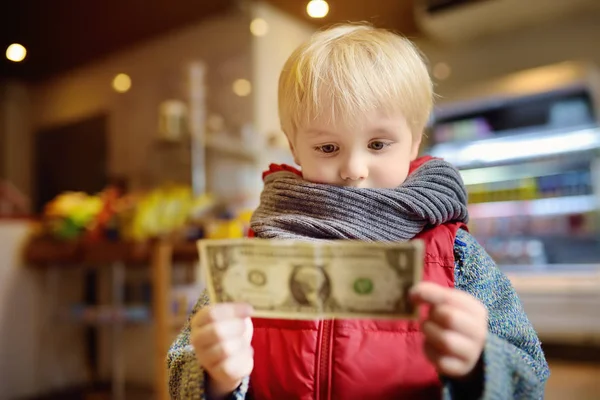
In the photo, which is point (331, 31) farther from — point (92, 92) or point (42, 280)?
point (92, 92)

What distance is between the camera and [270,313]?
475mm

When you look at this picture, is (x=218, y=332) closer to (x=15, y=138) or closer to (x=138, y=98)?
(x=138, y=98)

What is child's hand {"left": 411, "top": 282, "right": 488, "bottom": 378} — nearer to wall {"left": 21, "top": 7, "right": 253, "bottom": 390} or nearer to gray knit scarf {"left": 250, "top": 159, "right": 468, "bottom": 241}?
Answer: gray knit scarf {"left": 250, "top": 159, "right": 468, "bottom": 241}

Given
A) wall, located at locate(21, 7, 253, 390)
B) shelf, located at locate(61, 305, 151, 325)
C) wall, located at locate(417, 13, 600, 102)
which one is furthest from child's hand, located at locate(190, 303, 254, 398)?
wall, located at locate(417, 13, 600, 102)

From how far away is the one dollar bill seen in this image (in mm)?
441

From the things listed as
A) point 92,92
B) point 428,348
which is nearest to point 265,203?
point 428,348

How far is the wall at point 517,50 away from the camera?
2.97 meters

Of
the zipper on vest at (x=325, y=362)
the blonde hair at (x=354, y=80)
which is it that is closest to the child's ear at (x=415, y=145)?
the blonde hair at (x=354, y=80)

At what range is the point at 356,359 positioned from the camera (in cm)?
57

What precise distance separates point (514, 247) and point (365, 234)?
2549mm

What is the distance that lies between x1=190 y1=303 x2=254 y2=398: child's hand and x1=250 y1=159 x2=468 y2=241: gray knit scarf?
0.14m

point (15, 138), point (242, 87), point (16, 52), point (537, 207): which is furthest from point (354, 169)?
point (15, 138)

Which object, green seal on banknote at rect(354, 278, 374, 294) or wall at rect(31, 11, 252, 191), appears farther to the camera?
wall at rect(31, 11, 252, 191)

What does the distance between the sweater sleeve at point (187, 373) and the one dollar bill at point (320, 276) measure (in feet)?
0.38
